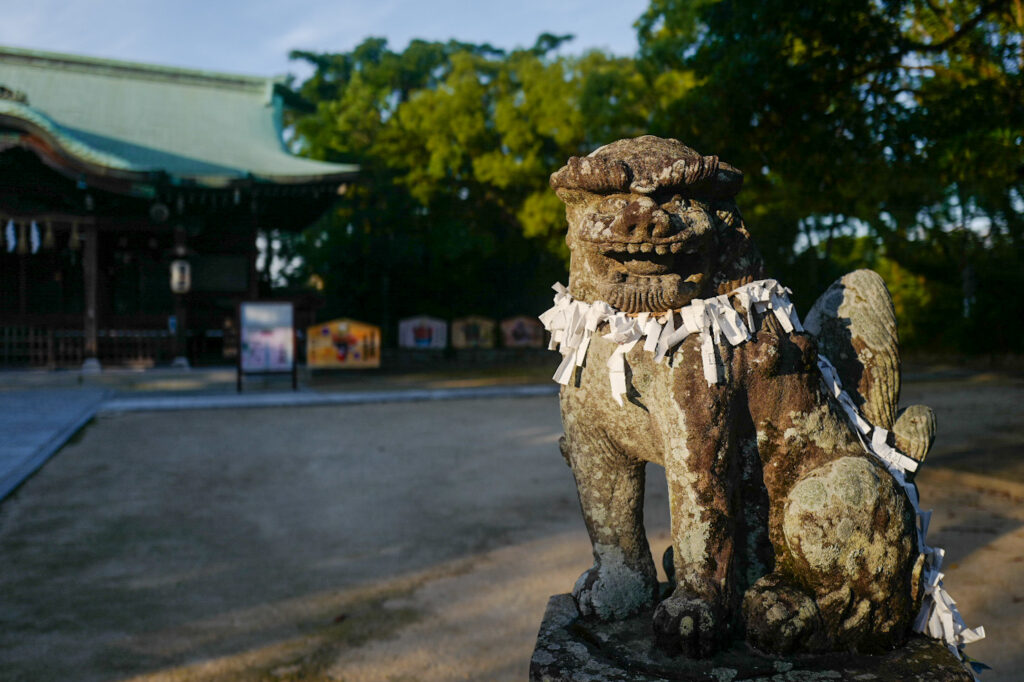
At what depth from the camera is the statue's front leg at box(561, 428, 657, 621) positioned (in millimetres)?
1675

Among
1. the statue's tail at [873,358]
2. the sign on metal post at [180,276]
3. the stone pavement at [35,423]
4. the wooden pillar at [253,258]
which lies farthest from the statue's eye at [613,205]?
the wooden pillar at [253,258]

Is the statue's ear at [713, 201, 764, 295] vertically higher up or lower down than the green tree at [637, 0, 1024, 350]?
lower down

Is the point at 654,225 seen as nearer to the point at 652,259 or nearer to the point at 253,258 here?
the point at 652,259

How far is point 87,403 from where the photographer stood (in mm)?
9750

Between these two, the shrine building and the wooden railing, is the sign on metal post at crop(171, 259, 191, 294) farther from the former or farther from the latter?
the wooden railing

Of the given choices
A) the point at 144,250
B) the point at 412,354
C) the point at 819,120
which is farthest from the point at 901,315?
the point at 144,250

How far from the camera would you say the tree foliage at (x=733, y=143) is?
18.5ft

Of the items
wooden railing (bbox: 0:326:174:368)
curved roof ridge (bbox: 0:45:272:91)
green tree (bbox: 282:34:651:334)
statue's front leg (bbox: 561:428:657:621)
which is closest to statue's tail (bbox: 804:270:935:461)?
statue's front leg (bbox: 561:428:657:621)

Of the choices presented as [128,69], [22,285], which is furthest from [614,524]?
[128,69]

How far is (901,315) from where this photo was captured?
62.8ft

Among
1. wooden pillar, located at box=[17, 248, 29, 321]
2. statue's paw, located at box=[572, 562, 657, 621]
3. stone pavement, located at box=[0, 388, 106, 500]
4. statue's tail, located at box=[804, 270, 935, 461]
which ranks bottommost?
stone pavement, located at box=[0, 388, 106, 500]

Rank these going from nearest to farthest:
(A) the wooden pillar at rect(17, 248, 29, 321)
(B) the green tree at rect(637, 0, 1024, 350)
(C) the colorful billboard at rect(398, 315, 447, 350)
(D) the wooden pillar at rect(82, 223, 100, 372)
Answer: (B) the green tree at rect(637, 0, 1024, 350) < (D) the wooden pillar at rect(82, 223, 100, 372) < (A) the wooden pillar at rect(17, 248, 29, 321) < (C) the colorful billboard at rect(398, 315, 447, 350)

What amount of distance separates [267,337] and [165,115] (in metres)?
7.82

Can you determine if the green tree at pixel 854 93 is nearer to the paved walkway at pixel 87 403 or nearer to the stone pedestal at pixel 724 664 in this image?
the stone pedestal at pixel 724 664
